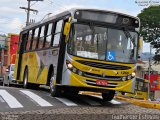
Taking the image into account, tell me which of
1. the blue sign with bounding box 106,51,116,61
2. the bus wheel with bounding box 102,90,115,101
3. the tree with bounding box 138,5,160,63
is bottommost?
the bus wheel with bounding box 102,90,115,101

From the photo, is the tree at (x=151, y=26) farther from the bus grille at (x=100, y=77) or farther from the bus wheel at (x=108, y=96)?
the bus grille at (x=100, y=77)

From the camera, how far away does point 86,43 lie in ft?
55.8

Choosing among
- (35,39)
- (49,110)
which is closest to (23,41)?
(35,39)

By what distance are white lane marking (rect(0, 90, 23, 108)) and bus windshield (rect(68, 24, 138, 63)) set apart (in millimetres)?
2492

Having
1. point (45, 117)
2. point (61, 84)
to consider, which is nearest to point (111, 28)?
point (61, 84)

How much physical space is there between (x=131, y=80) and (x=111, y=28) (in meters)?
1.92

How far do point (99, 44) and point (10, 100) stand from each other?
3.50 meters

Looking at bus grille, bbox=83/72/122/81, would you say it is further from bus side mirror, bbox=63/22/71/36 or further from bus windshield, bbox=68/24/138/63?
bus side mirror, bbox=63/22/71/36

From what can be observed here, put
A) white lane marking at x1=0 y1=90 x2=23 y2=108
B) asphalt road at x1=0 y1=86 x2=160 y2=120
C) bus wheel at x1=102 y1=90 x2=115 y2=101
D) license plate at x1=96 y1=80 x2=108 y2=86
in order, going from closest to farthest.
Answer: asphalt road at x1=0 y1=86 x2=160 y2=120 → white lane marking at x1=0 y1=90 x2=23 y2=108 → license plate at x1=96 y1=80 x2=108 y2=86 → bus wheel at x1=102 y1=90 x2=115 y2=101

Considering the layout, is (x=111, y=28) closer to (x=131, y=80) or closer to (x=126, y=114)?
(x=131, y=80)

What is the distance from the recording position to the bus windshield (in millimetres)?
16922

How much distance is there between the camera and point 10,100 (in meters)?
16.3

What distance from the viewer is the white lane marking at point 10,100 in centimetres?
Result: 1500

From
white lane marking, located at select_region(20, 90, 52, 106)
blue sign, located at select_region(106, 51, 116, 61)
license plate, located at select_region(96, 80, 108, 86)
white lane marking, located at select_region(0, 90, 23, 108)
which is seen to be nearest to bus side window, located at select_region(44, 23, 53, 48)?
white lane marking, located at select_region(20, 90, 52, 106)
